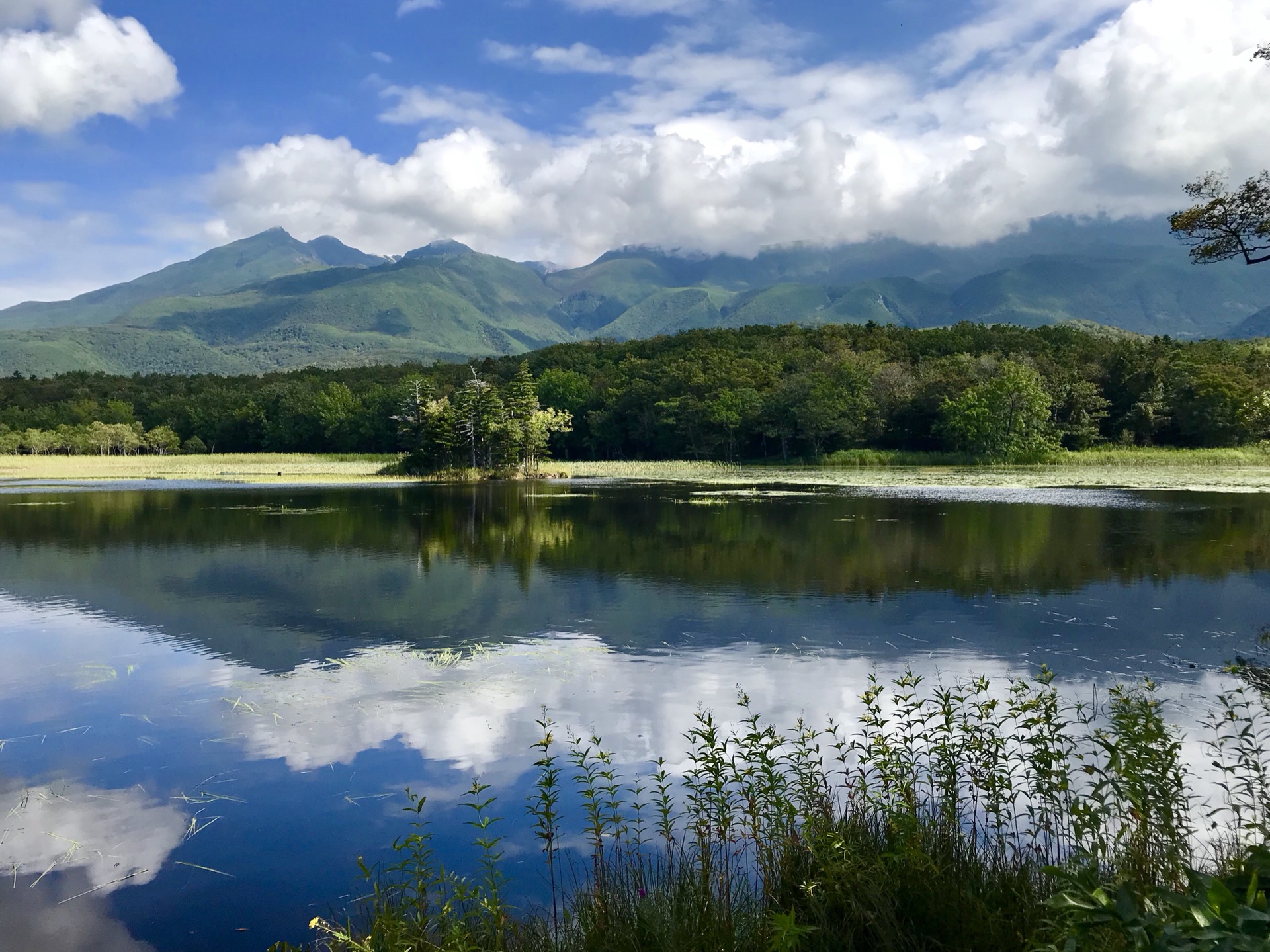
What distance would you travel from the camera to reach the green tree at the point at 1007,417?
7081 cm

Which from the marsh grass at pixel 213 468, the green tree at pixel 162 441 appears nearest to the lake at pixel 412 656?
the marsh grass at pixel 213 468

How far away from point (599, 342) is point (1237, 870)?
458 ft

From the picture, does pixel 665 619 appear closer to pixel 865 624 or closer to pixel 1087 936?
pixel 865 624

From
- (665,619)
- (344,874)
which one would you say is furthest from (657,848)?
(665,619)

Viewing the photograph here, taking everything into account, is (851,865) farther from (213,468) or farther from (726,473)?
(213,468)

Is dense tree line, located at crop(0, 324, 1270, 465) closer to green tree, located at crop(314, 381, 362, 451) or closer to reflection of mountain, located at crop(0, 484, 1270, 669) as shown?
green tree, located at crop(314, 381, 362, 451)

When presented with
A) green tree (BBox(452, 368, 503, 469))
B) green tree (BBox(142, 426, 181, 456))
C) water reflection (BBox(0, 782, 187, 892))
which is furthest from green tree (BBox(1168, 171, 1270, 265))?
green tree (BBox(142, 426, 181, 456))

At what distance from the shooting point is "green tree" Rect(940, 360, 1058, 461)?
232ft

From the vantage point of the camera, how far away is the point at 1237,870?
4.16 m

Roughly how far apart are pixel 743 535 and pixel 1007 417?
Answer: 178 ft

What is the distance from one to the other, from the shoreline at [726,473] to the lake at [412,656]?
23.1 meters

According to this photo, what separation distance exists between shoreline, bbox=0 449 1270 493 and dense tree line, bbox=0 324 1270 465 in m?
4.09

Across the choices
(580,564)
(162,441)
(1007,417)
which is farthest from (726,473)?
(162,441)

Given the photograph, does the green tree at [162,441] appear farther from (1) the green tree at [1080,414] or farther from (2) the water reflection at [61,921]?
(2) the water reflection at [61,921]
